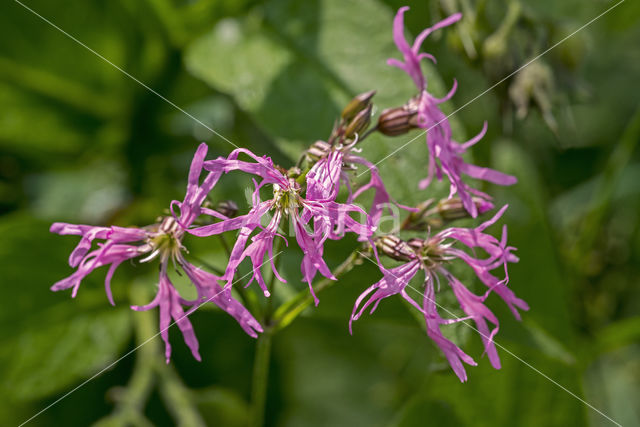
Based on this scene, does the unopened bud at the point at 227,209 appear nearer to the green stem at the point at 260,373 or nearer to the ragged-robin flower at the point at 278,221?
the ragged-robin flower at the point at 278,221

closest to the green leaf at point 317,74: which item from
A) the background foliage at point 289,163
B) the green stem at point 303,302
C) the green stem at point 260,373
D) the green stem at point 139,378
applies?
the background foliage at point 289,163

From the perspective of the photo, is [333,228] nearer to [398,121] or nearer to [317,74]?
[398,121]

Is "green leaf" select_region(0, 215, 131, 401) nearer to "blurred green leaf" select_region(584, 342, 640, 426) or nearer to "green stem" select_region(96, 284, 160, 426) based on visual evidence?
"green stem" select_region(96, 284, 160, 426)

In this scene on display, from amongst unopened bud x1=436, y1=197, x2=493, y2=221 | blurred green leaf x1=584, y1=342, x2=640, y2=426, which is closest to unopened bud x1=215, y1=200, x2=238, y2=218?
unopened bud x1=436, y1=197, x2=493, y2=221

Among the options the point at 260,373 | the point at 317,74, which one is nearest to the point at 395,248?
the point at 260,373

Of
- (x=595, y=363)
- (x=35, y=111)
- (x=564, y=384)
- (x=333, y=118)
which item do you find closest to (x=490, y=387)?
(x=564, y=384)

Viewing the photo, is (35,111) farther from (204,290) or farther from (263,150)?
(204,290)

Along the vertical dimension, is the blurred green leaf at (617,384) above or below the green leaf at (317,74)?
below
